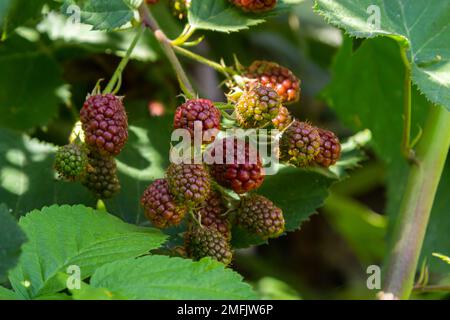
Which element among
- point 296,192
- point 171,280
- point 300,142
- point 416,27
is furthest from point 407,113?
point 171,280

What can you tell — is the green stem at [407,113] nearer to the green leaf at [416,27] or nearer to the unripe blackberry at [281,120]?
the green leaf at [416,27]

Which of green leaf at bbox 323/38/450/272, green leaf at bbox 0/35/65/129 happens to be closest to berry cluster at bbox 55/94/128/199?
green leaf at bbox 0/35/65/129

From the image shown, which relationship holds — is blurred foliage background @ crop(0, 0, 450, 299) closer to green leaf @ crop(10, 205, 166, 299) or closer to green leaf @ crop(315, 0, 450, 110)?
green leaf @ crop(10, 205, 166, 299)

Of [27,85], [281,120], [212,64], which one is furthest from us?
[27,85]

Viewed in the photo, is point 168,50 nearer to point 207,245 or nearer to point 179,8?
point 179,8

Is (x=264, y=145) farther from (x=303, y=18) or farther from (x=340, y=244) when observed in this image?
(x=340, y=244)
